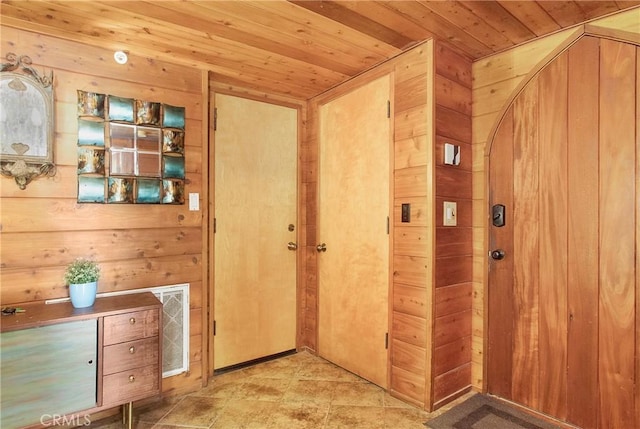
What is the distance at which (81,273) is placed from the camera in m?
1.88

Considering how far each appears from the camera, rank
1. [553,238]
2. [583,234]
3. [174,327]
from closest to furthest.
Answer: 1. [583,234]
2. [553,238]
3. [174,327]

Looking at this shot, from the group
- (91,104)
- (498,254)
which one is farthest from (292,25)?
(498,254)

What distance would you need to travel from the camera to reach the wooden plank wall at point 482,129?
88.5 inches

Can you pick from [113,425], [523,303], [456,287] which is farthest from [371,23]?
[113,425]

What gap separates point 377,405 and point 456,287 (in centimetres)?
92

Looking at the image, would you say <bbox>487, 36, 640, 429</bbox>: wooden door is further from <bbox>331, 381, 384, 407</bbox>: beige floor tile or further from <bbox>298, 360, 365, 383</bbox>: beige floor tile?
<bbox>298, 360, 365, 383</bbox>: beige floor tile

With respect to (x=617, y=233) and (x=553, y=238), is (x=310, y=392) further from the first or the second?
(x=617, y=233)

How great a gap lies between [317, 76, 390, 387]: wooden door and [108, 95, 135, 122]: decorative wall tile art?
147cm

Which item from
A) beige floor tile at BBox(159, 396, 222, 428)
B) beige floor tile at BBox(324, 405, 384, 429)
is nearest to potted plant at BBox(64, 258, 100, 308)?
beige floor tile at BBox(159, 396, 222, 428)

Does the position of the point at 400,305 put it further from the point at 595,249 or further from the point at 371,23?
the point at 371,23

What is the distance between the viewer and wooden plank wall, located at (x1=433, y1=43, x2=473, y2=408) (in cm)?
220

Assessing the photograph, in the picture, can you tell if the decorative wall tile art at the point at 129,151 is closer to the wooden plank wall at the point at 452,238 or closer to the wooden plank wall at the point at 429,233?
the wooden plank wall at the point at 429,233

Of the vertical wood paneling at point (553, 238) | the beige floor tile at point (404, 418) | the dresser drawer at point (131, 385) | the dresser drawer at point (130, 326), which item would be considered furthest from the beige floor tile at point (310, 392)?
the vertical wood paneling at point (553, 238)

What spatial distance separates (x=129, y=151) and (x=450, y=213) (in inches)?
81.8
